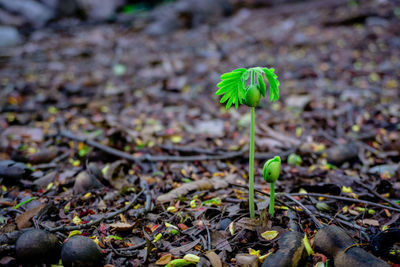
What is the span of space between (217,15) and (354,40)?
3.79 m

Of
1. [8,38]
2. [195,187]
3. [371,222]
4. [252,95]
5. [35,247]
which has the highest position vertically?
[8,38]

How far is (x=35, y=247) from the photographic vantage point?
4.36 ft

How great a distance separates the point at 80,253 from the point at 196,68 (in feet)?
13.8

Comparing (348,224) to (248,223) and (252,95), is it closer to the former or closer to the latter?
(248,223)

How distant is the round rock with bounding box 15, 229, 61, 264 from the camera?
1.32 m

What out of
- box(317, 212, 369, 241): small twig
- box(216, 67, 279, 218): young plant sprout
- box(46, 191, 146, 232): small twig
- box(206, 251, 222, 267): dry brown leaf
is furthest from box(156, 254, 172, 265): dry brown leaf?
box(317, 212, 369, 241): small twig

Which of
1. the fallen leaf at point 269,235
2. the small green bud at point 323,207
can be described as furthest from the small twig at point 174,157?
the fallen leaf at point 269,235

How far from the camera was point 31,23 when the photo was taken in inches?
298

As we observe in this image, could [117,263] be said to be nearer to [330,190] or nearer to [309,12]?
[330,190]

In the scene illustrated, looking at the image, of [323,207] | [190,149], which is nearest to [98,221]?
[190,149]

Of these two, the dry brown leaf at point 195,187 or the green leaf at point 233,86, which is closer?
the green leaf at point 233,86

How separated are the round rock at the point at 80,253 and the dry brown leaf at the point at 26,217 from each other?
47 cm

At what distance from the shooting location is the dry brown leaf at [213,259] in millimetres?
1363

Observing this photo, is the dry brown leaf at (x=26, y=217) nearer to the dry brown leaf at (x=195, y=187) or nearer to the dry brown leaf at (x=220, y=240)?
the dry brown leaf at (x=195, y=187)
